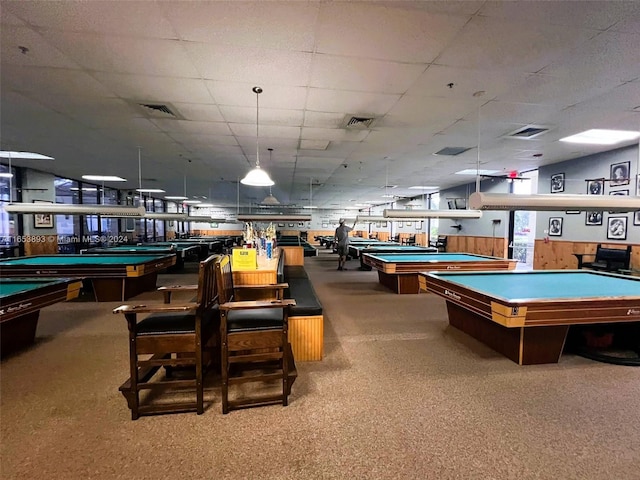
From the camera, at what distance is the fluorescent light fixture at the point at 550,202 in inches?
145

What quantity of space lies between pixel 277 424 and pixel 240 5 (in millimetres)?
3086

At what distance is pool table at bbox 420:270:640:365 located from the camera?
2838mm

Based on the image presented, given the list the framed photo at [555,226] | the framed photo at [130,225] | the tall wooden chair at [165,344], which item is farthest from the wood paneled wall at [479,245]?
the framed photo at [130,225]

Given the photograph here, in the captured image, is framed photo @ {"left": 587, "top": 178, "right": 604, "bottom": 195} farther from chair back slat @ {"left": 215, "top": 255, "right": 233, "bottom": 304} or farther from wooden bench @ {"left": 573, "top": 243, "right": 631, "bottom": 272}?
chair back slat @ {"left": 215, "top": 255, "right": 233, "bottom": 304}

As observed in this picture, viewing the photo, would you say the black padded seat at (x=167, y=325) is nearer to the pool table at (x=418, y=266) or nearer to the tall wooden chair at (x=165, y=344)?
the tall wooden chair at (x=165, y=344)

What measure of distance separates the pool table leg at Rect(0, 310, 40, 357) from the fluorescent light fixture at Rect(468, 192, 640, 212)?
18.1 feet

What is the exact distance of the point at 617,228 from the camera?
21.7ft

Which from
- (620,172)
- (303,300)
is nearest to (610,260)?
(620,172)

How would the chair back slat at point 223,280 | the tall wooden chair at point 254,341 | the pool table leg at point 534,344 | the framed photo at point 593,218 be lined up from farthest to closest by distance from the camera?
1. the framed photo at point 593,218
2. the pool table leg at point 534,344
3. the chair back slat at point 223,280
4. the tall wooden chair at point 254,341

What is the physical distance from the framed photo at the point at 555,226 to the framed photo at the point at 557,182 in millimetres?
762

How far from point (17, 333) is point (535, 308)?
18.1ft

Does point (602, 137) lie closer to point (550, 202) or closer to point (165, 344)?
point (550, 202)

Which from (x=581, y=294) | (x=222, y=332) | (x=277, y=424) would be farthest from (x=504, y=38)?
(x=277, y=424)

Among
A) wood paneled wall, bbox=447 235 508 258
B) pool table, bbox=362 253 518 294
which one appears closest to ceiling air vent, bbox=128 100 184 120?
pool table, bbox=362 253 518 294
